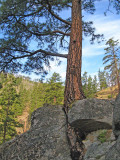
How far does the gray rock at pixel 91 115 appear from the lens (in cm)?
409

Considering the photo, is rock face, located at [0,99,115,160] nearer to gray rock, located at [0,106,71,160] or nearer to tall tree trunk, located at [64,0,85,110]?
gray rock, located at [0,106,71,160]

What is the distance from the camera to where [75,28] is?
6223 mm

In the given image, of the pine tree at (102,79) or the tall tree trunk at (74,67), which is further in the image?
the pine tree at (102,79)

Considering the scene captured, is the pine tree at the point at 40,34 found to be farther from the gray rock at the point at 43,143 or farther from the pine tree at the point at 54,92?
the pine tree at the point at 54,92

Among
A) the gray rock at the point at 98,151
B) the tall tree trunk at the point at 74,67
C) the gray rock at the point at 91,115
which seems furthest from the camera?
the tall tree trunk at the point at 74,67

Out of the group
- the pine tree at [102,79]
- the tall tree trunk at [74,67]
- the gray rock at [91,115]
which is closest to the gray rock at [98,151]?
the gray rock at [91,115]

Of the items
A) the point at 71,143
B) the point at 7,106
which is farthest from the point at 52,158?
the point at 7,106

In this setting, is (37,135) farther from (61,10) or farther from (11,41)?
(61,10)

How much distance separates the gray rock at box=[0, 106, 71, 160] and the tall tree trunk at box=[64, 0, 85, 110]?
0.80 metres

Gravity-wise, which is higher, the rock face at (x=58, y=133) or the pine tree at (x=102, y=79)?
the pine tree at (x=102, y=79)

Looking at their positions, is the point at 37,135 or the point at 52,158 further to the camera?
the point at 37,135

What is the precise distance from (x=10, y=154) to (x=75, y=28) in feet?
18.9

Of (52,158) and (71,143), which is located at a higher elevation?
(71,143)

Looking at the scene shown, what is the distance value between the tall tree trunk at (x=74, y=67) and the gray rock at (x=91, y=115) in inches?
23.8
